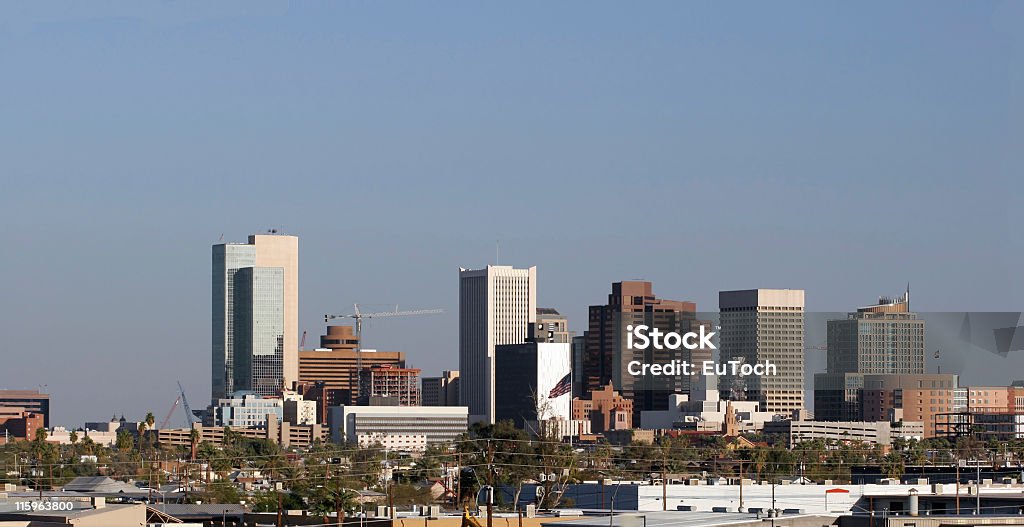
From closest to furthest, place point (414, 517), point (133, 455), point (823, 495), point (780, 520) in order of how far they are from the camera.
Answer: point (780, 520), point (414, 517), point (823, 495), point (133, 455)

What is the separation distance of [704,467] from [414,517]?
291ft

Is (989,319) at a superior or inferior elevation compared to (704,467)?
superior

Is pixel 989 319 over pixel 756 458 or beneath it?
over

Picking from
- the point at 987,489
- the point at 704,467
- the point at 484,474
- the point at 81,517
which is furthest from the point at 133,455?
the point at 81,517

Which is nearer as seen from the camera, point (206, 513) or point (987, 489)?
point (206, 513)

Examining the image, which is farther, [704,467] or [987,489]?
[704,467]

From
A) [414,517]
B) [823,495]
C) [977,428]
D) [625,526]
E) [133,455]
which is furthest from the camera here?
[977,428]

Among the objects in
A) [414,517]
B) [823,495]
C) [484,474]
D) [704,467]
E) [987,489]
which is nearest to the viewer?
[414,517]

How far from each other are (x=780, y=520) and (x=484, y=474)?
213ft

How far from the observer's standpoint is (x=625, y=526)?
44.8 m

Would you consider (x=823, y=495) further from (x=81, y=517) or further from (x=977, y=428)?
(x=977, y=428)

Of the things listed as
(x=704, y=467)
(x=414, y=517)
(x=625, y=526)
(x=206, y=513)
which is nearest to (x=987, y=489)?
(x=414, y=517)

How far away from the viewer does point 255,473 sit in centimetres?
15438

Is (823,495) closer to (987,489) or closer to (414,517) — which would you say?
(987,489)
